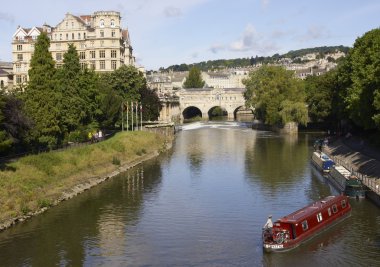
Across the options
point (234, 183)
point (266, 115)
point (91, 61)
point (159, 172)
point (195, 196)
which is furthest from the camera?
point (266, 115)

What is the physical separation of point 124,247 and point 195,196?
15190 millimetres

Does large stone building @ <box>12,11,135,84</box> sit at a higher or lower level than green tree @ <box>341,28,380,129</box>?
higher

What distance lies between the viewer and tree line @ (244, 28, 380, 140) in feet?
198

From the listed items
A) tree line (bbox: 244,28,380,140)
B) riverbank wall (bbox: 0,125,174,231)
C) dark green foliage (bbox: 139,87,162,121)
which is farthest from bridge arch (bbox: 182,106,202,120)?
riverbank wall (bbox: 0,125,174,231)

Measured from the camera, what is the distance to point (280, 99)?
113500mm

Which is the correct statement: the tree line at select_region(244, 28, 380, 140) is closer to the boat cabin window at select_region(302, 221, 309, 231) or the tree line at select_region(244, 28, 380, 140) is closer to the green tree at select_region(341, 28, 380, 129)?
the green tree at select_region(341, 28, 380, 129)

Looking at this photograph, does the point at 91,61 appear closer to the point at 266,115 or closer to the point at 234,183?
the point at 266,115

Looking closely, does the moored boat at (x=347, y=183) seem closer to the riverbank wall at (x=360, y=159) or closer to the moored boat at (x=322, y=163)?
the riverbank wall at (x=360, y=159)

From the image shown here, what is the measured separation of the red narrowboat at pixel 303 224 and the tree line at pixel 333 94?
15257mm

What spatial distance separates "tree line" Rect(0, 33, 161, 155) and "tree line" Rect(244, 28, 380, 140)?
30028mm

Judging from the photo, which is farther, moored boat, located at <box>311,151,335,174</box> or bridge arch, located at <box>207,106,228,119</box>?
bridge arch, located at <box>207,106,228,119</box>

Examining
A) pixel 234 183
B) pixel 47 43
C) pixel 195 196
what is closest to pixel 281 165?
pixel 234 183

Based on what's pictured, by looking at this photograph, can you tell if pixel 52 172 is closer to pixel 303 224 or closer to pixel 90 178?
pixel 90 178

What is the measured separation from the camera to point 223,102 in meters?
167
